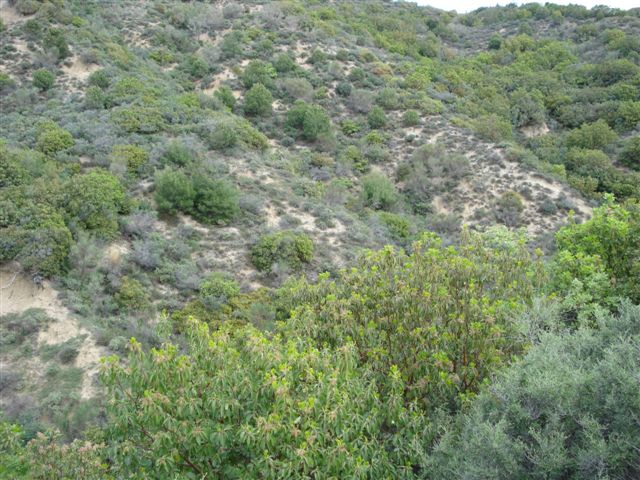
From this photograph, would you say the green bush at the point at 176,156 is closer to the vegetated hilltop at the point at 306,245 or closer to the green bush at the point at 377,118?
the vegetated hilltop at the point at 306,245

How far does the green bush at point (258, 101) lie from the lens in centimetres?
3466

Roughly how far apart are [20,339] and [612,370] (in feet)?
45.8

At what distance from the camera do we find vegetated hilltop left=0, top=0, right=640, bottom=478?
6.07 meters

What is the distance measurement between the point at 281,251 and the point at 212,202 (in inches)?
152

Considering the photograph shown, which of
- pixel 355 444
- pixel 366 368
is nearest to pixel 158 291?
pixel 366 368

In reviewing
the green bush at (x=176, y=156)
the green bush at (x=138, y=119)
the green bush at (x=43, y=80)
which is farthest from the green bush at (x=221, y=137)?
the green bush at (x=43, y=80)

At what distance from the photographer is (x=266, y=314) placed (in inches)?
629

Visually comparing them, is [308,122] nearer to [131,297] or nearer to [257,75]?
[257,75]

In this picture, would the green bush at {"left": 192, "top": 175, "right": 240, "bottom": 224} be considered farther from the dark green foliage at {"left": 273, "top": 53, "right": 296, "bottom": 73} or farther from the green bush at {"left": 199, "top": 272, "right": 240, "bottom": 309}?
the dark green foliage at {"left": 273, "top": 53, "right": 296, "bottom": 73}

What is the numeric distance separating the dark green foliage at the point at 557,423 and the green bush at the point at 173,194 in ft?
54.6

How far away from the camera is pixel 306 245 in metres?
20.1

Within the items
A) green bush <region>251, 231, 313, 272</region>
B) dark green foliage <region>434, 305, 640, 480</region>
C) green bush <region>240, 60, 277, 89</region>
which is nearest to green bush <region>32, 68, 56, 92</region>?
green bush <region>240, 60, 277, 89</region>

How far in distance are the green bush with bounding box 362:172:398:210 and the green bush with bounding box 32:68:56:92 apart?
19518 millimetres

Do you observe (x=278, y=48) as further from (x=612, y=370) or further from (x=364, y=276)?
(x=612, y=370)
